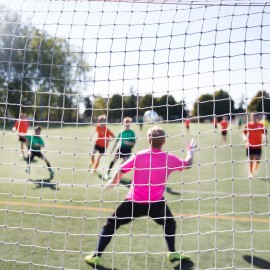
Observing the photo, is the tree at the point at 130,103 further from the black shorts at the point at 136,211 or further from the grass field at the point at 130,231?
the black shorts at the point at 136,211

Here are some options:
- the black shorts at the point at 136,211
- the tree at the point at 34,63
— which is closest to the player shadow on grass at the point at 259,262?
the black shorts at the point at 136,211

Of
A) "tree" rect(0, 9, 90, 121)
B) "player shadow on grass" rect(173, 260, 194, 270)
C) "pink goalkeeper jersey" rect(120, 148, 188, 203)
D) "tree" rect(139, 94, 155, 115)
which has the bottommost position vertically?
"player shadow on grass" rect(173, 260, 194, 270)

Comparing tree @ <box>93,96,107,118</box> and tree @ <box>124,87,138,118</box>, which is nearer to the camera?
tree @ <box>124,87,138,118</box>

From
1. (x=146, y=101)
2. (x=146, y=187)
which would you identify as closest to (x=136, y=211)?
(x=146, y=187)

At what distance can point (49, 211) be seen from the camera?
579 cm

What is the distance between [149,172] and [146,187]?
0.16m

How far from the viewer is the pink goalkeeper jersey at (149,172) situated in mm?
3977

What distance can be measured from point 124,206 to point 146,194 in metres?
0.27

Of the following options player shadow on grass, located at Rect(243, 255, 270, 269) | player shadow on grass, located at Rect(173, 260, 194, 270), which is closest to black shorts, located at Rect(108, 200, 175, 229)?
player shadow on grass, located at Rect(173, 260, 194, 270)

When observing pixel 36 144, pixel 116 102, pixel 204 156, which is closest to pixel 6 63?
pixel 116 102

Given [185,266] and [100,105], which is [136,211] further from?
[100,105]

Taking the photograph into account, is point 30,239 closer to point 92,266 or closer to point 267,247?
point 92,266

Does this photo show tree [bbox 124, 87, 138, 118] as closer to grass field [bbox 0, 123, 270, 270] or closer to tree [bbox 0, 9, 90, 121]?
grass field [bbox 0, 123, 270, 270]

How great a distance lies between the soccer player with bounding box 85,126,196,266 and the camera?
3971 mm
